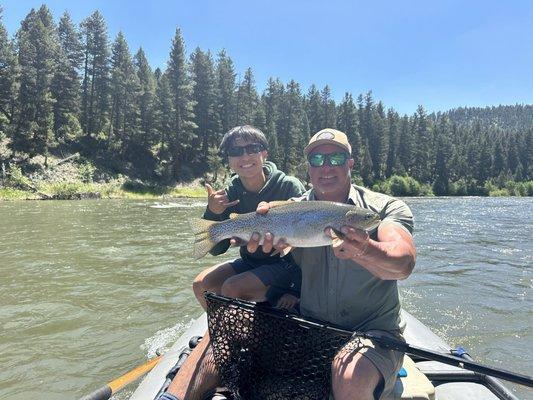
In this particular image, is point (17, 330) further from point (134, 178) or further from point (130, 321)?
point (134, 178)

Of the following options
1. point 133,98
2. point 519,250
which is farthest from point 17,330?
point 133,98

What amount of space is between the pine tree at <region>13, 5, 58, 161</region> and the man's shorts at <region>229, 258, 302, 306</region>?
45.7 metres

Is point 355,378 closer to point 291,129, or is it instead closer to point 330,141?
point 330,141

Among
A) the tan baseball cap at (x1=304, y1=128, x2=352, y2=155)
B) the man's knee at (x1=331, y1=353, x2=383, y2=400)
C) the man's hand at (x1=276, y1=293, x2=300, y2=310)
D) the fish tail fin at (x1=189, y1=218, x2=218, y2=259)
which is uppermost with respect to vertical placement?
the tan baseball cap at (x1=304, y1=128, x2=352, y2=155)

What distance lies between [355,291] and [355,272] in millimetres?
145

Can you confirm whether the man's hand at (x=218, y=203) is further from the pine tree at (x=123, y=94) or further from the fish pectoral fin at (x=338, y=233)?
the pine tree at (x=123, y=94)

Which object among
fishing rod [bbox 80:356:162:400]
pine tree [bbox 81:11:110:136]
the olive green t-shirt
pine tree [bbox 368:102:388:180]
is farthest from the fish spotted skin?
pine tree [bbox 368:102:388:180]

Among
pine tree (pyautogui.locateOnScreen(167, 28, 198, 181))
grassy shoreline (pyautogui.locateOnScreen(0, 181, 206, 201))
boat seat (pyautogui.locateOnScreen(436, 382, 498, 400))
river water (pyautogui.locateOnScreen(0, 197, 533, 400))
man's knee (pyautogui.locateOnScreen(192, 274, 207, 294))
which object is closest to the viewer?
boat seat (pyautogui.locateOnScreen(436, 382, 498, 400))

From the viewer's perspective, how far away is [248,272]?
4379 millimetres

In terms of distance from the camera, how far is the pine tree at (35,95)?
44.1 meters

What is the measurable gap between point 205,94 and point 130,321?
199ft

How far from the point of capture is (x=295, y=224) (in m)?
3.51

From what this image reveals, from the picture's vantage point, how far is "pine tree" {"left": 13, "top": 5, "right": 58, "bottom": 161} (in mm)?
44116

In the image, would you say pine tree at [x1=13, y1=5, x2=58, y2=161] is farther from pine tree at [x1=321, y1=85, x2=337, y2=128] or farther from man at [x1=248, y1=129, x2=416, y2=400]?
pine tree at [x1=321, y1=85, x2=337, y2=128]
